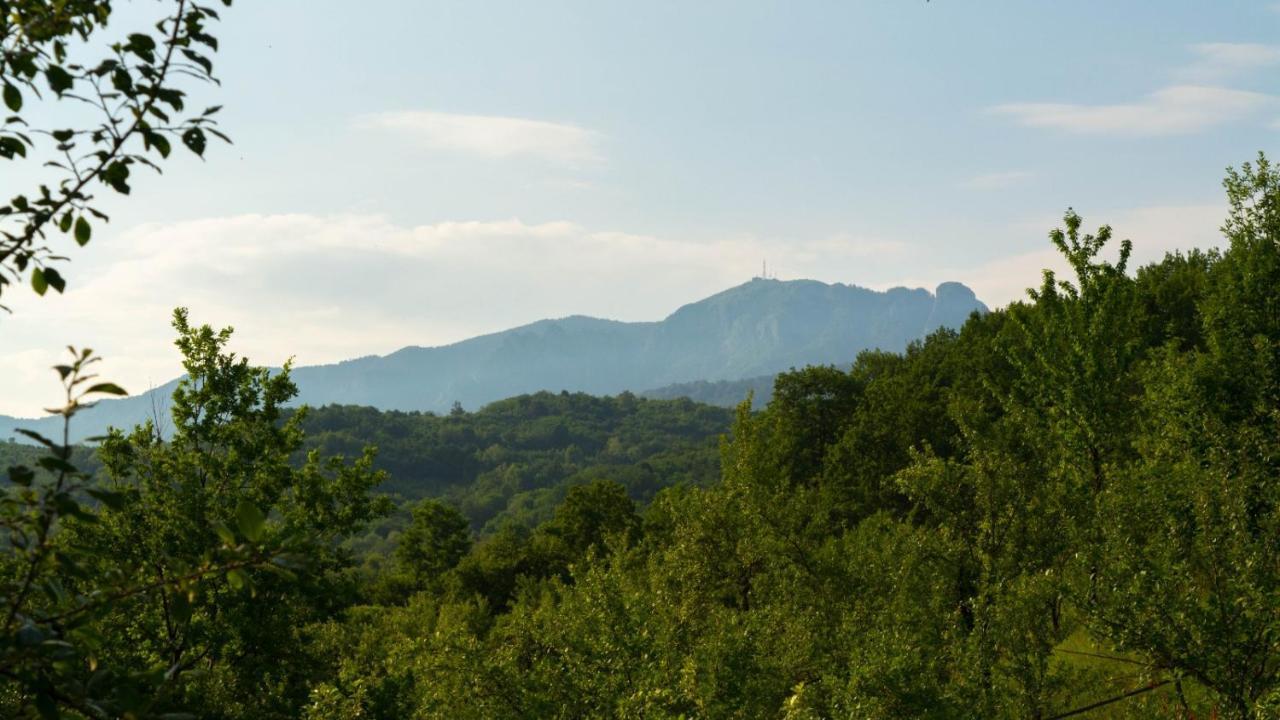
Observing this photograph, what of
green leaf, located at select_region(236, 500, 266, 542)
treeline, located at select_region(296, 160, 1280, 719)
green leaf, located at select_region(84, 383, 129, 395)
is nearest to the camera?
green leaf, located at select_region(236, 500, 266, 542)

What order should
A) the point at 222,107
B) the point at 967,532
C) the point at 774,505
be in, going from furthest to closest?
1. the point at 774,505
2. the point at 967,532
3. the point at 222,107

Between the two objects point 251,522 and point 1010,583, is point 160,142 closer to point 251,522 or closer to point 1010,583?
point 251,522

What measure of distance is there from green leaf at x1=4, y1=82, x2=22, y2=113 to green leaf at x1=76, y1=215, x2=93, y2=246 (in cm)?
62

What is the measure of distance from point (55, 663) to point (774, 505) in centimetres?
2127

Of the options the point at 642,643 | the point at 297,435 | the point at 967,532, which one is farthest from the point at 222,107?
the point at 967,532

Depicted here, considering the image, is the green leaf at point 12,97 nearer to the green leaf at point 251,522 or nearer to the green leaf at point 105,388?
the green leaf at point 105,388

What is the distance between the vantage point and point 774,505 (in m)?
23.8

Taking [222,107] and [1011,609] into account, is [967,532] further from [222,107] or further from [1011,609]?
[222,107]

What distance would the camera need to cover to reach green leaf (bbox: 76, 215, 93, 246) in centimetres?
453

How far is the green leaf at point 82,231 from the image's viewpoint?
178 inches

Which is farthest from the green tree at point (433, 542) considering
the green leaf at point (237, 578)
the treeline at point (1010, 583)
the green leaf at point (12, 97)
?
the green leaf at point (237, 578)

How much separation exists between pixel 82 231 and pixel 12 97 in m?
0.74

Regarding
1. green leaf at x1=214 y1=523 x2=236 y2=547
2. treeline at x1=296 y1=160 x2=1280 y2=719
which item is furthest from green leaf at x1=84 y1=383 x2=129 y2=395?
treeline at x1=296 y1=160 x2=1280 y2=719

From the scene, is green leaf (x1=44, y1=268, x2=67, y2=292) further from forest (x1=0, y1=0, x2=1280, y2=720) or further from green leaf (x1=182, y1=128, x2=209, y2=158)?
forest (x1=0, y1=0, x2=1280, y2=720)
